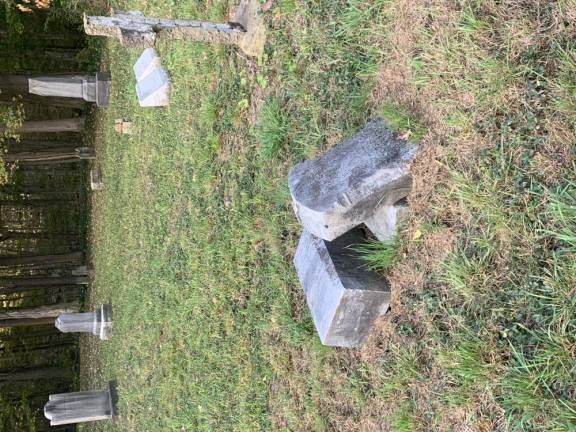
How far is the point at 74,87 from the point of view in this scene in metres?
9.27

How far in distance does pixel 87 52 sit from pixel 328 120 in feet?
33.3

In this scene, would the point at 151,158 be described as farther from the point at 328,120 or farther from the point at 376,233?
the point at 376,233

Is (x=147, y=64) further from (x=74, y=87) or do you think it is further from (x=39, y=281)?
(x=39, y=281)

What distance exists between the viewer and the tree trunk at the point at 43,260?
12793 millimetres

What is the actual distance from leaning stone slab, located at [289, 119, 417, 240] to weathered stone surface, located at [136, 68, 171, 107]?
154 inches

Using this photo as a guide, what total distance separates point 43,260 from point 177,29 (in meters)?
10.6

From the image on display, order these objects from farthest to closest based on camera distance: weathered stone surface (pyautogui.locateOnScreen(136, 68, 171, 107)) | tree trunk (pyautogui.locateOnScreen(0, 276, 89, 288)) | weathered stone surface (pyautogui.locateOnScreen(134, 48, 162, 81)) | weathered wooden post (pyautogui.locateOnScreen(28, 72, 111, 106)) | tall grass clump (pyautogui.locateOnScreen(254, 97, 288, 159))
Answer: tree trunk (pyautogui.locateOnScreen(0, 276, 89, 288)) < weathered wooden post (pyautogui.locateOnScreen(28, 72, 111, 106)) < weathered stone surface (pyautogui.locateOnScreen(134, 48, 162, 81)) < weathered stone surface (pyautogui.locateOnScreen(136, 68, 171, 107)) < tall grass clump (pyautogui.locateOnScreen(254, 97, 288, 159))

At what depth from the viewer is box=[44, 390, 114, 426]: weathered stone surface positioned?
8.12 metres

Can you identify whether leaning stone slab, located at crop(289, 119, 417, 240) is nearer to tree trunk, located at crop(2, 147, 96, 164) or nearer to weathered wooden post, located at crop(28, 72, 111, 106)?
weathered wooden post, located at crop(28, 72, 111, 106)

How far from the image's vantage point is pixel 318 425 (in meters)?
3.57

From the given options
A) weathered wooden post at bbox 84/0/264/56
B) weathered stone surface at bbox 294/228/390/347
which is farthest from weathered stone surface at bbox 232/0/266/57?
weathered stone surface at bbox 294/228/390/347

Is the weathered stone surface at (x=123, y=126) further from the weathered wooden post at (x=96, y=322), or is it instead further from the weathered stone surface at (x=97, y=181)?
the weathered wooden post at (x=96, y=322)

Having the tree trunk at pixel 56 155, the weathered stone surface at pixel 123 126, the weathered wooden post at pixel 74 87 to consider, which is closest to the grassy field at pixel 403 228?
the weathered stone surface at pixel 123 126

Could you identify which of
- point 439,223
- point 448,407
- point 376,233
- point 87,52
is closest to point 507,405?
point 448,407
